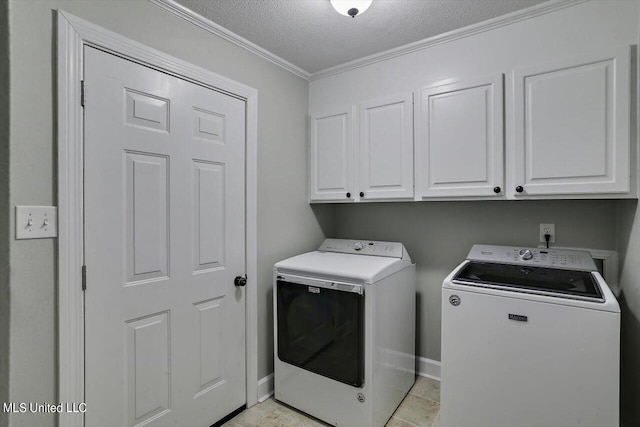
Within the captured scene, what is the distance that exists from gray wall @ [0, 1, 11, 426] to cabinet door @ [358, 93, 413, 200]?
1992 millimetres

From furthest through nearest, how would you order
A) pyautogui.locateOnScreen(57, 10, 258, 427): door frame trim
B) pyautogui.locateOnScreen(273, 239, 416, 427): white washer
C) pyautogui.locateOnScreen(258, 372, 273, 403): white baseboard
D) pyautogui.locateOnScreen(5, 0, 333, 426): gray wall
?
pyautogui.locateOnScreen(258, 372, 273, 403): white baseboard
pyautogui.locateOnScreen(273, 239, 416, 427): white washer
pyautogui.locateOnScreen(57, 10, 258, 427): door frame trim
pyautogui.locateOnScreen(5, 0, 333, 426): gray wall

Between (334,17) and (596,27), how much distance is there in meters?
1.35

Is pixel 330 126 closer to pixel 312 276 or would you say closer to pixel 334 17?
pixel 334 17

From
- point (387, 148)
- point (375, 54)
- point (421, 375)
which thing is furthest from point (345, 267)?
point (375, 54)

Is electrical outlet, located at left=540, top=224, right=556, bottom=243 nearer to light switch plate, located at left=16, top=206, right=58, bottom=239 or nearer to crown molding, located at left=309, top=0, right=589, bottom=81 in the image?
crown molding, located at left=309, top=0, right=589, bottom=81

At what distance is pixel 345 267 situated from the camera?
6.57 feet

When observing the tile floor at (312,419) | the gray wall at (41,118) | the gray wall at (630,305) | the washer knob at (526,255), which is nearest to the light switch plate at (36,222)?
the gray wall at (41,118)

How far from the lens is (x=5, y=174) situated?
34 cm

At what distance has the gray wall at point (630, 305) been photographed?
149 cm

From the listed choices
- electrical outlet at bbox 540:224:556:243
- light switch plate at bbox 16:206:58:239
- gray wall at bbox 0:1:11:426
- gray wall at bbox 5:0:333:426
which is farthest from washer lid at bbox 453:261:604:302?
light switch plate at bbox 16:206:58:239

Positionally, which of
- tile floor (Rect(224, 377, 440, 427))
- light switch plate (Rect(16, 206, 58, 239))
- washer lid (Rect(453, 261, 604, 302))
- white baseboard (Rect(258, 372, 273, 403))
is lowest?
tile floor (Rect(224, 377, 440, 427))

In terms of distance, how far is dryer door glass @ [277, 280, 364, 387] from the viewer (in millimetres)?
1840

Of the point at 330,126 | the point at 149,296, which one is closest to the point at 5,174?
the point at 149,296

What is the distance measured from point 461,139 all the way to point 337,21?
1.00m
